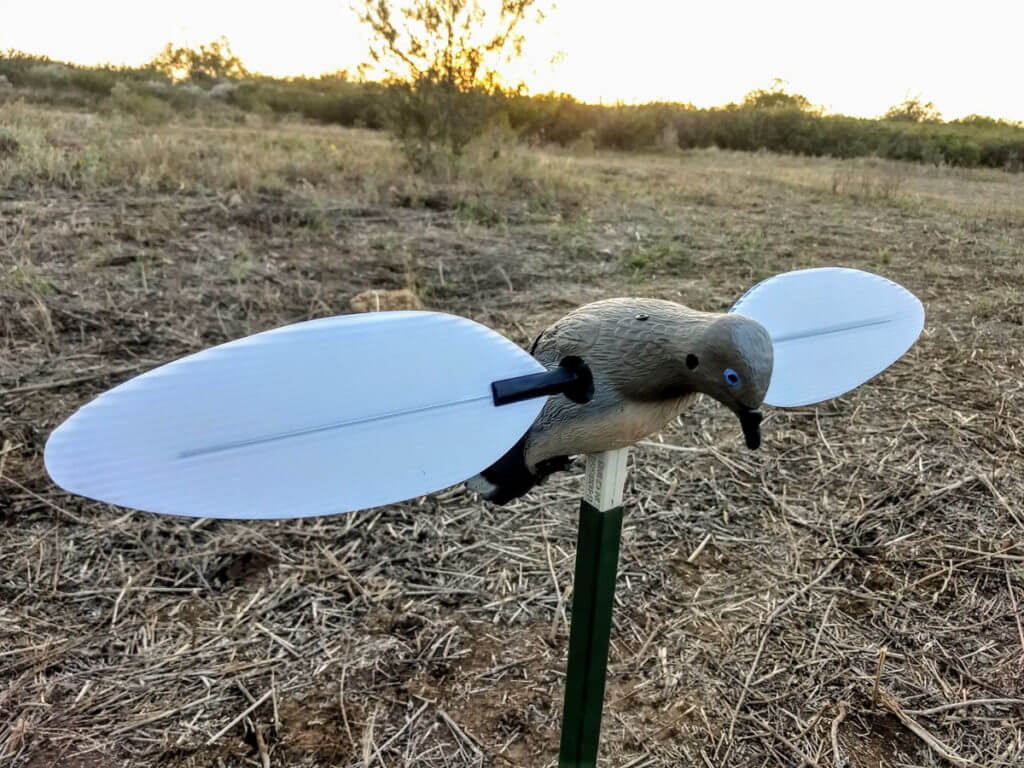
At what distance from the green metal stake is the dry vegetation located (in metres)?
0.38

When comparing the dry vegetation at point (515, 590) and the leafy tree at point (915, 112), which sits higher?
the leafy tree at point (915, 112)

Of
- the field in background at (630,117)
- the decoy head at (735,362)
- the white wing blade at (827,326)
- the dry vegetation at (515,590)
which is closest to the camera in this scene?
the decoy head at (735,362)

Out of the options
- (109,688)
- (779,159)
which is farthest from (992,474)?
(779,159)

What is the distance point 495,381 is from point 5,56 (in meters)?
22.1

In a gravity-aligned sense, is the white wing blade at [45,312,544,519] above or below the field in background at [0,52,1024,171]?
below

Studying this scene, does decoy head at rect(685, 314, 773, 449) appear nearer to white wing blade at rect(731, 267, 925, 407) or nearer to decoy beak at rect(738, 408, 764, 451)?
decoy beak at rect(738, 408, 764, 451)

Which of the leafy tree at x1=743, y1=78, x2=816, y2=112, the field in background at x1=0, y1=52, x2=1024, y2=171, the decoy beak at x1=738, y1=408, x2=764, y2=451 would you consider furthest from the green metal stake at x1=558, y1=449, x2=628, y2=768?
the leafy tree at x1=743, y1=78, x2=816, y2=112

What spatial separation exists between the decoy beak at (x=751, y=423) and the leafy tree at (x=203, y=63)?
2473 cm

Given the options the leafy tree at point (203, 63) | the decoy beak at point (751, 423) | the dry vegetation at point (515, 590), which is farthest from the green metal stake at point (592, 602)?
the leafy tree at point (203, 63)

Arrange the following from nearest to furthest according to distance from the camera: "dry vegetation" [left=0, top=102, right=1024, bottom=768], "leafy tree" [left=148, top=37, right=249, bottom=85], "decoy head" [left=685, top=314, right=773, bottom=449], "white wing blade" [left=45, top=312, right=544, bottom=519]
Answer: "white wing blade" [left=45, top=312, right=544, bottom=519]
"decoy head" [left=685, top=314, right=773, bottom=449]
"dry vegetation" [left=0, top=102, right=1024, bottom=768]
"leafy tree" [left=148, top=37, right=249, bottom=85]

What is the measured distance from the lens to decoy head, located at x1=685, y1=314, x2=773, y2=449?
0.65 metres

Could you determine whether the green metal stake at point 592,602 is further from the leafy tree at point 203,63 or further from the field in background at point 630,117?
the leafy tree at point 203,63

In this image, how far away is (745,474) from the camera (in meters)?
2.30

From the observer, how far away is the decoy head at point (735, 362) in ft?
2.12
